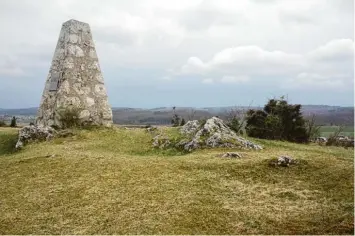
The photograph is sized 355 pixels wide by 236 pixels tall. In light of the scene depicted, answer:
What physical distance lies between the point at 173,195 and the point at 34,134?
1313cm

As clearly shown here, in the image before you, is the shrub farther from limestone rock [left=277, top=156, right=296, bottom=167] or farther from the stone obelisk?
limestone rock [left=277, top=156, right=296, bottom=167]

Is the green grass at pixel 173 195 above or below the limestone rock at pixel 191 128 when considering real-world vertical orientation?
Answer: below

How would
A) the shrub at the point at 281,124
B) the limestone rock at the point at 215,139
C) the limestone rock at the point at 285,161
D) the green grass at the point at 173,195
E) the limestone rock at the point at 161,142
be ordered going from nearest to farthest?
the green grass at the point at 173,195 < the limestone rock at the point at 285,161 < the limestone rock at the point at 215,139 < the limestone rock at the point at 161,142 < the shrub at the point at 281,124

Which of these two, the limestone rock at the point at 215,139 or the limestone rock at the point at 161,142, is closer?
the limestone rock at the point at 215,139

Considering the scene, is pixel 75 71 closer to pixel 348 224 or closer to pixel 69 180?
pixel 69 180

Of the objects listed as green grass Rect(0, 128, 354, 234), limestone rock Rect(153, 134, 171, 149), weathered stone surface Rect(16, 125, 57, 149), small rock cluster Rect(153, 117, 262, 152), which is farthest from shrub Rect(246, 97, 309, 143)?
weathered stone surface Rect(16, 125, 57, 149)

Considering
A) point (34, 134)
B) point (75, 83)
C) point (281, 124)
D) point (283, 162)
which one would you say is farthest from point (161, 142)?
point (281, 124)

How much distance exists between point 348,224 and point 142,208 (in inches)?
219

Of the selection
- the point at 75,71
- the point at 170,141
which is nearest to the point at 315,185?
the point at 170,141

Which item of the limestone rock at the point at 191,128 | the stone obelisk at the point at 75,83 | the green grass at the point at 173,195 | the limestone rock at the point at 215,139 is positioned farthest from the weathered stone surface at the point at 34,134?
the limestone rock at the point at 215,139

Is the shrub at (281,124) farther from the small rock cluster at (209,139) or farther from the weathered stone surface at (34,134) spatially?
the weathered stone surface at (34,134)

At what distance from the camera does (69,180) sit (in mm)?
13953

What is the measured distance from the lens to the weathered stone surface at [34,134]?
70.7 feet

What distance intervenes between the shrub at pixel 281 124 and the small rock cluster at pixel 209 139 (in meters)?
13.1
